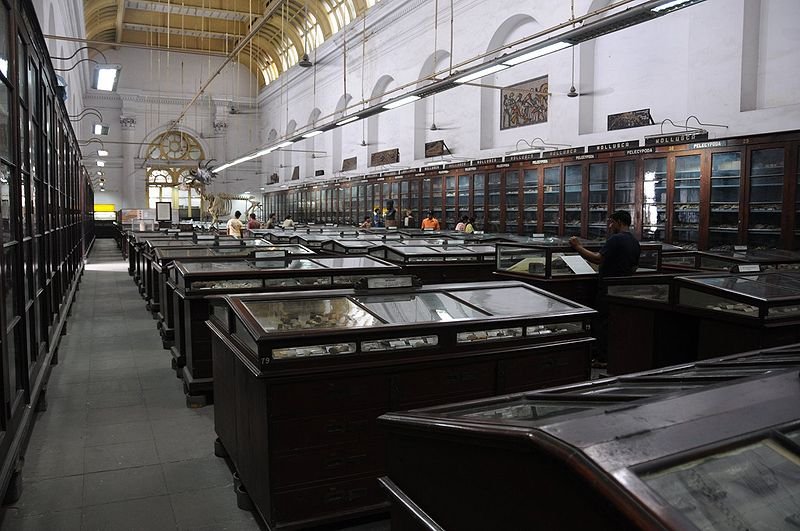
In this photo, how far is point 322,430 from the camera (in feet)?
10.4

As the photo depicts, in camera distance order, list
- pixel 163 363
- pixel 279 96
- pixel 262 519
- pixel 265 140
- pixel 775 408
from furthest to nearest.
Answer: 1. pixel 265 140
2. pixel 279 96
3. pixel 163 363
4. pixel 262 519
5. pixel 775 408

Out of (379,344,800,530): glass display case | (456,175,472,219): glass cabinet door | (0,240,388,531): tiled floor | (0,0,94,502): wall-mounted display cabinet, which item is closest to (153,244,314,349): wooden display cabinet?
(0,240,388,531): tiled floor

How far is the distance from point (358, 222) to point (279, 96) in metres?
15.6

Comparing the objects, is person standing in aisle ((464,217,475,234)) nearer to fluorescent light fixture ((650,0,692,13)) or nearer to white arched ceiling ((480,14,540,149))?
white arched ceiling ((480,14,540,149))

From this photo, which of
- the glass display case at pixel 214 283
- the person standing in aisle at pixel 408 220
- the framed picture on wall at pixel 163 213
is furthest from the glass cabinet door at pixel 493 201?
the framed picture on wall at pixel 163 213

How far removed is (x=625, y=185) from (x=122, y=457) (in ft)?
34.4

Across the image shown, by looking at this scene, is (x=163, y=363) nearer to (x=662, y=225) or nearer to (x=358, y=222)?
(x=662, y=225)

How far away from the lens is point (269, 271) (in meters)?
5.81

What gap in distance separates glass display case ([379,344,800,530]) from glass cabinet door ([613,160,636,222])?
10735 mm

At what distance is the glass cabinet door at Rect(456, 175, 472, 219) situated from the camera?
16984mm

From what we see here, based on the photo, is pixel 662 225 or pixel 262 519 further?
pixel 662 225

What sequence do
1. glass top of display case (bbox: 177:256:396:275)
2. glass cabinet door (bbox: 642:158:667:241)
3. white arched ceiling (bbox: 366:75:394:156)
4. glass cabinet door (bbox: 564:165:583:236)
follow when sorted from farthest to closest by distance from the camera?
white arched ceiling (bbox: 366:75:394:156), glass cabinet door (bbox: 564:165:583:236), glass cabinet door (bbox: 642:158:667:241), glass top of display case (bbox: 177:256:396:275)

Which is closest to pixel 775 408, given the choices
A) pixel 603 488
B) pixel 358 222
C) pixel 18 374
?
pixel 603 488

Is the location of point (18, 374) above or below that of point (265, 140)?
below
